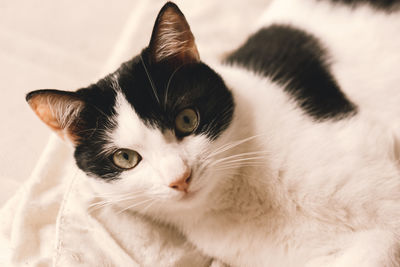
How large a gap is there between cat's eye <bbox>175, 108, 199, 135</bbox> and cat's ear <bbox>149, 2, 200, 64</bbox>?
17 centimetres

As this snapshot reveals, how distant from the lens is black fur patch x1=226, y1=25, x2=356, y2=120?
1121mm

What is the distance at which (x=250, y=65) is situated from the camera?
1.29 m

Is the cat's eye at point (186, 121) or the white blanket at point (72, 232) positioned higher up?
the cat's eye at point (186, 121)

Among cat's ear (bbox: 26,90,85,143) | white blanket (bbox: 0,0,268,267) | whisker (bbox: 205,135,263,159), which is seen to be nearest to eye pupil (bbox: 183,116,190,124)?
whisker (bbox: 205,135,263,159)

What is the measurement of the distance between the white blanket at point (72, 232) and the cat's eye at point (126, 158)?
11.2 inches

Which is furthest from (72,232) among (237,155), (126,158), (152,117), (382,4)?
(382,4)

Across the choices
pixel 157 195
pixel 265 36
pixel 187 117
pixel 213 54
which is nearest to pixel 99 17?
pixel 213 54

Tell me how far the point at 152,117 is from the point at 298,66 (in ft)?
1.95

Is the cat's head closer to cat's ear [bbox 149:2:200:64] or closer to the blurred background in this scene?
cat's ear [bbox 149:2:200:64]

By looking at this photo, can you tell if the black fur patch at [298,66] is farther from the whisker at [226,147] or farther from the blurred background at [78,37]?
the blurred background at [78,37]

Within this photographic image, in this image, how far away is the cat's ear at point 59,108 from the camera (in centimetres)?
97

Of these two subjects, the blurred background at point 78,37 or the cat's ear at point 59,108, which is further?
the blurred background at point 78,37

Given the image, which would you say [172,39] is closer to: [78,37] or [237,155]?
[237,155]

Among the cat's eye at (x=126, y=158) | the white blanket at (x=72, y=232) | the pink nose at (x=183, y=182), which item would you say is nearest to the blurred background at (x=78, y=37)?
the white blanket at (x=72, y=232)
